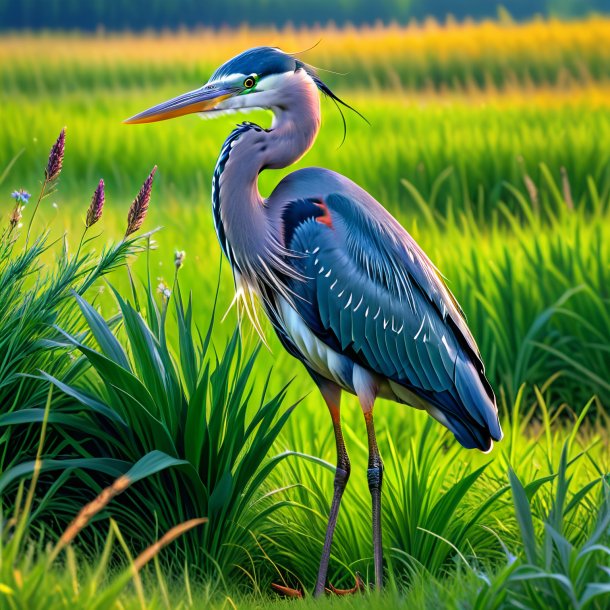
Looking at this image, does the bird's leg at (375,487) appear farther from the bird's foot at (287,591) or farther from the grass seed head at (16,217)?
the grass seed head at (16,217)

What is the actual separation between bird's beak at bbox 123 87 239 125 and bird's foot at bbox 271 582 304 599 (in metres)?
1.48

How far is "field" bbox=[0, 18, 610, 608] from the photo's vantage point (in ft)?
9.37

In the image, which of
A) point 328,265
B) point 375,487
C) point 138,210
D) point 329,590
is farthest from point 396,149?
→ point 138,210

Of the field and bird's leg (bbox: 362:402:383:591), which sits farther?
bird's leg (bbox: 362:402:383:591)

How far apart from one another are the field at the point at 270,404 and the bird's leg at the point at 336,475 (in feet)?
0.35

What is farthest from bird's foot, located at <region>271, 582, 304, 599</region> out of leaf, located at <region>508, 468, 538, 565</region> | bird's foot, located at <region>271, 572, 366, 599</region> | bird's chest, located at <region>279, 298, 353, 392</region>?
leaf, located at <region>508, 468, 538, 565</region>

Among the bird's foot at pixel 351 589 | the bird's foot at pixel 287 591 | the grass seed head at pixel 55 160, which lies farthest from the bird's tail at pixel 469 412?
the grass seed head at pixel 55 160

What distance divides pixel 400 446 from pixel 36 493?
4.88ft

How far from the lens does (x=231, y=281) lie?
5398 millimetres

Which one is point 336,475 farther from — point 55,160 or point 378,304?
point 55,160

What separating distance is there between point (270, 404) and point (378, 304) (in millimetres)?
479

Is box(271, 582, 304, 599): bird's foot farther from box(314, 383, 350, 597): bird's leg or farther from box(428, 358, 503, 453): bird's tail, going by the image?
box(428, 358, 503, 453): bird's tail

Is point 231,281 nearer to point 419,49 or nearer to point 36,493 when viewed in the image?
point 36,493

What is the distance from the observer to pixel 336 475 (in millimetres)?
3504
